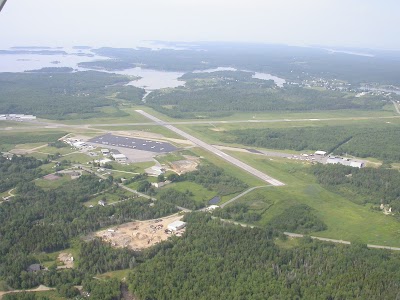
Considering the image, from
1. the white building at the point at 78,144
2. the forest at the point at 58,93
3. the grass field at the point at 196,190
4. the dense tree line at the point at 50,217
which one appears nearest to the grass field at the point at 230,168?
the grass field at the point at 196,190

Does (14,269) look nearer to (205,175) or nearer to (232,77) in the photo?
(205,175)

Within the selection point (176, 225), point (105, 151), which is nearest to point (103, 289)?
point (176, 225)

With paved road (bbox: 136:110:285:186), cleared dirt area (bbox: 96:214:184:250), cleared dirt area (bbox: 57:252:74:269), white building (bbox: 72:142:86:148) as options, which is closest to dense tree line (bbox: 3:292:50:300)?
cleared dirt area (bbox: 57:252:74:269)

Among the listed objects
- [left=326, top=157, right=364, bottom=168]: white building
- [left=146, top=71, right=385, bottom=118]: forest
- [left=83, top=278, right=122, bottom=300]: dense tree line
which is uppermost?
[left=146, top=71, right=385, bottom=118]: forest

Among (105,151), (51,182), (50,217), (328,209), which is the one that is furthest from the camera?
(105,151)

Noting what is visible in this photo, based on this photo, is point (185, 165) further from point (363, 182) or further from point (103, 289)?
point (103, 289)

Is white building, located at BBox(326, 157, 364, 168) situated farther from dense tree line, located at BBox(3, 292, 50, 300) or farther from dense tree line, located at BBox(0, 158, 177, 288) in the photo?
dense tree line, located at BBox(3, 292, 50, 300)
